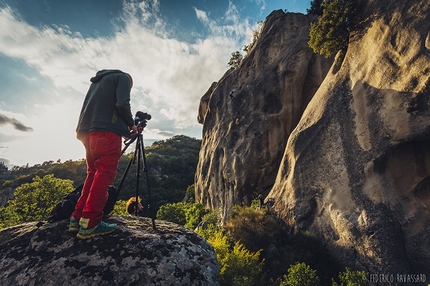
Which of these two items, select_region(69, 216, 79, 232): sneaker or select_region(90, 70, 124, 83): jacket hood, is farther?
select_region(90, 70, 124, 83): jacket hood

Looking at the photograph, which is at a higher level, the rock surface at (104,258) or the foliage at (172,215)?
the rock surface at (104,258)

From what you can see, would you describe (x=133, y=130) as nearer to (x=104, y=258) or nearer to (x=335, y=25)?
(x=104, y=258)

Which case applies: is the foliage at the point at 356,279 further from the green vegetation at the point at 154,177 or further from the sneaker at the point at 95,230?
the green vegetation at the point at 154,177

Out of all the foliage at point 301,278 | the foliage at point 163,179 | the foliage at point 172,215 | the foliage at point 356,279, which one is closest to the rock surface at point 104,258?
the foliage at point 301,278

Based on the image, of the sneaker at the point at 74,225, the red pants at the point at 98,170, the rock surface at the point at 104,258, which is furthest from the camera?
the sneaker at the point at 74,225

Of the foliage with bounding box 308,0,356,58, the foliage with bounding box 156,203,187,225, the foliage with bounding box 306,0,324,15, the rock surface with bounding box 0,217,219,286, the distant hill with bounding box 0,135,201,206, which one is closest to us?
the rock surface with bounding box 0,217,219,286

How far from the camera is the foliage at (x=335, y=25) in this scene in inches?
451

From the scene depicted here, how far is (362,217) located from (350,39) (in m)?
8.98

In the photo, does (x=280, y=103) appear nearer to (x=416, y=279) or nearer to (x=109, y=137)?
(x=416, y=279)

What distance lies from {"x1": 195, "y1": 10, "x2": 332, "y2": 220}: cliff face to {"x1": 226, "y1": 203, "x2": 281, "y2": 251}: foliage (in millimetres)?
5204

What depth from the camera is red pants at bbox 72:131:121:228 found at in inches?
156

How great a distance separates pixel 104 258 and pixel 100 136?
7.24ft

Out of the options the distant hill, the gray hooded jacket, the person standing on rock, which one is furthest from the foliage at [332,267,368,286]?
the distant hill

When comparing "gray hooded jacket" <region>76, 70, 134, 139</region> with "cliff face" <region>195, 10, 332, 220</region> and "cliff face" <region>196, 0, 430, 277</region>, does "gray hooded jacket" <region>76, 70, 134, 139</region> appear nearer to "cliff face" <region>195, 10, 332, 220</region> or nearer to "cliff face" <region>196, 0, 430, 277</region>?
"cliff face" <region>196, 0, 430, 277</region>
